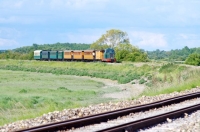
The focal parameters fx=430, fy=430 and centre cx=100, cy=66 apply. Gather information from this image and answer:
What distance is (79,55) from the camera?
3219 inches

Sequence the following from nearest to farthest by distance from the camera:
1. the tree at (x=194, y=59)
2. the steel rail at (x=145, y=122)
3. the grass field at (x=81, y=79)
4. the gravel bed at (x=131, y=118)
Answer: the steel rail at (x=145, y=122), the gravel bed at (x=131, y=118), the grass field at (x=81, y=79), the tree at (x=194, y=59)

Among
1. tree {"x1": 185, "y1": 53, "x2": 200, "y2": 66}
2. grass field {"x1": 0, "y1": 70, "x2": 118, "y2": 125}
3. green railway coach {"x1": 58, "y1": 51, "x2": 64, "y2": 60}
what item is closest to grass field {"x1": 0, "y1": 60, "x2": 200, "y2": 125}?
grass field {"x1": 0, "y1": 70, "x2": 118, "y2": 125}

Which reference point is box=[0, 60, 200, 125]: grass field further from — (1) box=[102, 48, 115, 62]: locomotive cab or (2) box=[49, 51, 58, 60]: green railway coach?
(1) box=[102, 48, 115, 62]: locomotive cab

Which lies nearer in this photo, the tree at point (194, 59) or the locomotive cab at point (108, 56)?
the tree at point (194, 59)

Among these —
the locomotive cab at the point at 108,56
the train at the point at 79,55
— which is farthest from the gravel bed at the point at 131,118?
the train at the point at 79,55

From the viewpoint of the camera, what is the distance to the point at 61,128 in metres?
10.6

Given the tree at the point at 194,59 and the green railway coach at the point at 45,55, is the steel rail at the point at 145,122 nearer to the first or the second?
the tree at the point at 194,59

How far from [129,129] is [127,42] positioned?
97115 millimetres

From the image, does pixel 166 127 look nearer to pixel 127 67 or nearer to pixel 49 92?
pixel 49 92

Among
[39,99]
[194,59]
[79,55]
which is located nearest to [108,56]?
[79,55]

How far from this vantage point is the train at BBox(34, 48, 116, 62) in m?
77.2

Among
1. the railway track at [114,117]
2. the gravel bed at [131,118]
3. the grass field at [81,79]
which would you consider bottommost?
the grass field at [81,79]

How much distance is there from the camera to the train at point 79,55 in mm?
77250

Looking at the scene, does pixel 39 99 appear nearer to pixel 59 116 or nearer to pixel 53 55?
pixel 59 116
